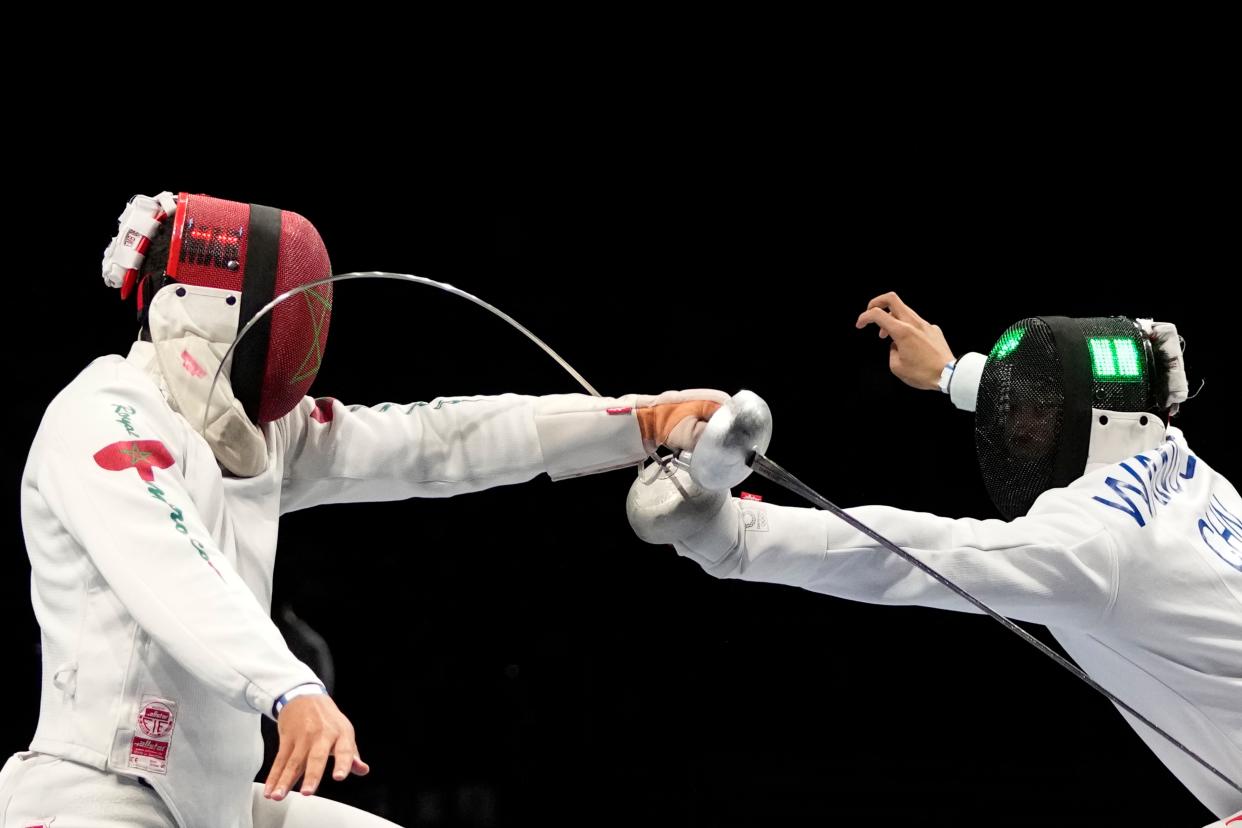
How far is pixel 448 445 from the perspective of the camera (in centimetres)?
222

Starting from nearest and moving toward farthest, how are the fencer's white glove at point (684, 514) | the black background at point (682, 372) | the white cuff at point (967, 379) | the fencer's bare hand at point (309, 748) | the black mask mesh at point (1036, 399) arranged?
the fencer's bare hand at point (309, 748) < the fencer's white glove at point (684, 514) < the black mask mesh at point (1036, 399) < the white cuff at point (967, 379) < the black background at point (682, 372)

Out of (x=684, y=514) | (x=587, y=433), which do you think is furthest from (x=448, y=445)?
(x=684, y=514)

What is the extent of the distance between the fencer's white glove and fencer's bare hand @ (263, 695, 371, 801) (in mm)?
668

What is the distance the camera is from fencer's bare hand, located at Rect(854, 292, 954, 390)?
2801mm

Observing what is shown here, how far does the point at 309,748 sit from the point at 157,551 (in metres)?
0.33

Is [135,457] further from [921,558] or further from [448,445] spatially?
[921,558]

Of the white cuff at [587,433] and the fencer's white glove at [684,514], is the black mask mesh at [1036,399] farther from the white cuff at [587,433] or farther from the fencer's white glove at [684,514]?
the white cuff at [587,433]

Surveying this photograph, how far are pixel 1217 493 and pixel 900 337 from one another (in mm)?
685

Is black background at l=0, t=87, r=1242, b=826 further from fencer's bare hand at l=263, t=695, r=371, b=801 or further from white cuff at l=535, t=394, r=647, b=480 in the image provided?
fencer's bare hand at l=263, t=695, r=371, b=801

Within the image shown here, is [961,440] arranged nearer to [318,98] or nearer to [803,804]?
[803,804]

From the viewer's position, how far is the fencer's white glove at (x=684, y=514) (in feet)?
6.86

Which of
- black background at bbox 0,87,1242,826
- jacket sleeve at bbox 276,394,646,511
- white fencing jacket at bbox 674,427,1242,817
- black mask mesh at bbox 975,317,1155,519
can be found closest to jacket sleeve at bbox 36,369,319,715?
jacket sleeve at bbox 276,394,646,511

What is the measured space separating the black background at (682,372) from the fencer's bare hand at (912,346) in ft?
2.68

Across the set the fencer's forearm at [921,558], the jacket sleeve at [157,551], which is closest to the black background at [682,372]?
the fencer's forearm at [921,558]
